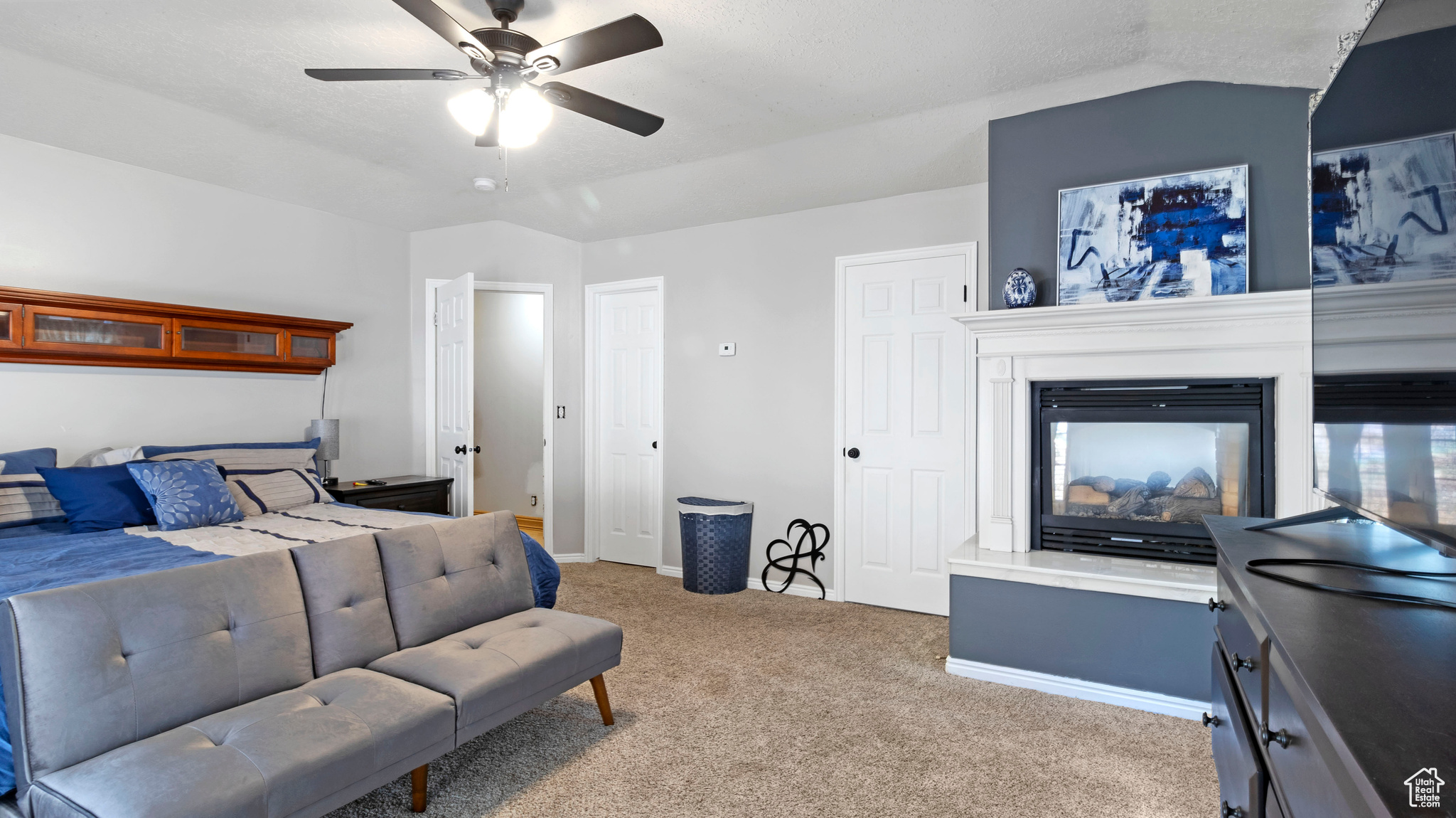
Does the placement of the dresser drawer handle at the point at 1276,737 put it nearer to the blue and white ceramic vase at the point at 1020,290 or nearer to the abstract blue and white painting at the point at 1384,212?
the abstract blue and white painting at the point at 1384,212

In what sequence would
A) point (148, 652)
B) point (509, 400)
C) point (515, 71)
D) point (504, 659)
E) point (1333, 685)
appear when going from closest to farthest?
point (1333, 685), point (148, 652), point (504, 659), point (515, 71), point (509, 400)

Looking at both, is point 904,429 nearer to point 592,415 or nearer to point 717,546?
point 717,546

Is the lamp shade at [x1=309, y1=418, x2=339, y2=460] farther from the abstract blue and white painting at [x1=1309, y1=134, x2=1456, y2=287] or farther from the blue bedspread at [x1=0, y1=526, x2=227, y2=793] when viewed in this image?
the abstract blue and white painting at [x1=1309, y1=134, x2=1456, y2=287]

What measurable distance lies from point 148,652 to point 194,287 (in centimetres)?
307

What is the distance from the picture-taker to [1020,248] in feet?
10.8

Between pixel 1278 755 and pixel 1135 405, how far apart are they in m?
2.37

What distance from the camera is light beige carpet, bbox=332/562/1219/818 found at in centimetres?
211

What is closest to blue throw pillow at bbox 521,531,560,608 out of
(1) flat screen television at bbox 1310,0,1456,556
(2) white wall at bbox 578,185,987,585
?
(2) white wall at bbox 578,185,987,585

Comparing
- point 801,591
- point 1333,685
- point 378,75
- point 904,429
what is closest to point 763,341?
point 904,429

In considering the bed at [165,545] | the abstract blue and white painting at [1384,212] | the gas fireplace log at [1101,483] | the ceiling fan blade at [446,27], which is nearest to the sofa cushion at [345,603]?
the bed at [165,545]

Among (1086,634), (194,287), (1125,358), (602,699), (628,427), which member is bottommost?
(602,699)

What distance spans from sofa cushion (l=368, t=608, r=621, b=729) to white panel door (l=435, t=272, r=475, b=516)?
2.39m

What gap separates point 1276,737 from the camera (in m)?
0.97

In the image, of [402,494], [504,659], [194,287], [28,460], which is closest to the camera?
[504,659]
